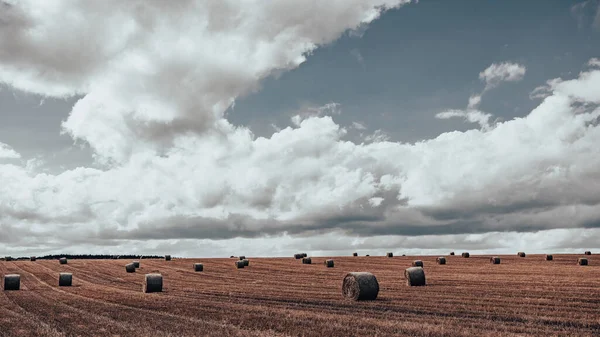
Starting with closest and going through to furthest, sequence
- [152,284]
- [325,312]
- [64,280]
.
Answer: [325,312] < [152,284] < [64,280]

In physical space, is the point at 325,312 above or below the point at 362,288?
below

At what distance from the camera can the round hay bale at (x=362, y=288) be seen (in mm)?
20645

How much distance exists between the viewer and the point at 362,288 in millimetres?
20688

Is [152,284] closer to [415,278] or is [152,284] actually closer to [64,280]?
[64,280]

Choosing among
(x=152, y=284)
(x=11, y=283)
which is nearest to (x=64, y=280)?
(x=11, y=283)

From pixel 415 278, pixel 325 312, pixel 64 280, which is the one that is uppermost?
pixel 415 278

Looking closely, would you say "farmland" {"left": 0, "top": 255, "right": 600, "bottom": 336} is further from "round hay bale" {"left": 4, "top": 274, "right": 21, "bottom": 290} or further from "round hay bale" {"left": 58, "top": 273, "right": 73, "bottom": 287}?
"round hay bale" {"left": 58, "top": 273, "right": 73, "bottom": 287}

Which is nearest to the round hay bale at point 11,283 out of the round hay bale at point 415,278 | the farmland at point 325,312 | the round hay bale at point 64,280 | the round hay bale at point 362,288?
the round hay bale at point 64,280

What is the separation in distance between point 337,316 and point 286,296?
22.3ft

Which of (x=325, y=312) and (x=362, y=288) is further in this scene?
(x=362, y=288)

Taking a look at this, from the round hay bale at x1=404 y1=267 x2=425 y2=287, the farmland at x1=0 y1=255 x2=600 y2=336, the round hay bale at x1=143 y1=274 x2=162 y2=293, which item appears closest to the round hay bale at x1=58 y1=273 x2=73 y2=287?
the farmland at x1=0 y1=255 x2=600 y2=336

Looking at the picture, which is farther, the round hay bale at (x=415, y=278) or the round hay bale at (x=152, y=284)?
the round hay bale at (x=152, y=284)

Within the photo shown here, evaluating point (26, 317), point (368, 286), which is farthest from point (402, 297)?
point (26, 317)

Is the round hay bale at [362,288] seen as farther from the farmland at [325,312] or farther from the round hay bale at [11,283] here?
the round hay bale at [11,283]
